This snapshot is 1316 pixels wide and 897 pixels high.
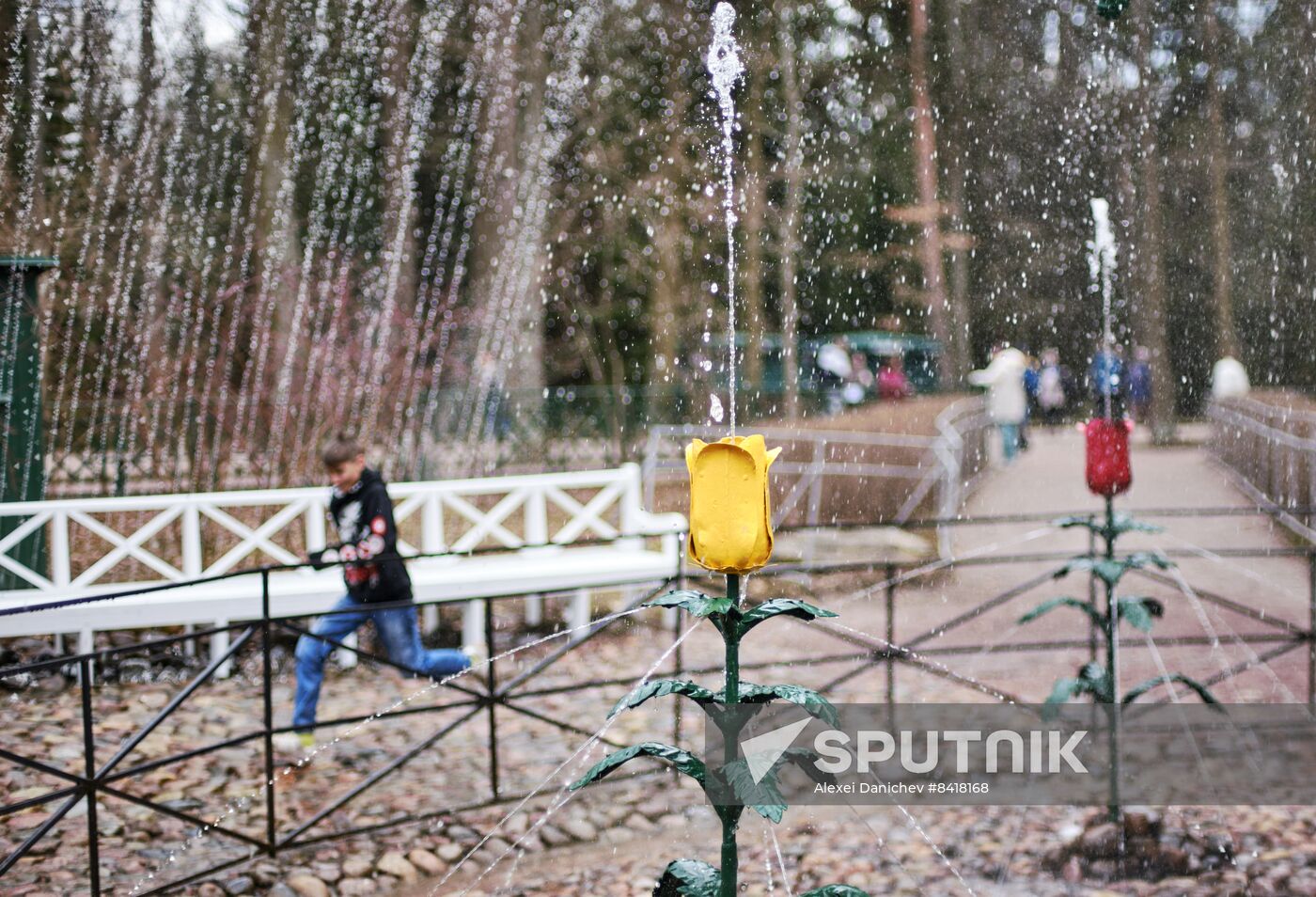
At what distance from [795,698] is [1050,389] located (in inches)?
779

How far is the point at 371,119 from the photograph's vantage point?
1922 cm

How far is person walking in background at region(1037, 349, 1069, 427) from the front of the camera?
20797 mm

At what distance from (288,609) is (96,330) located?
5.64m

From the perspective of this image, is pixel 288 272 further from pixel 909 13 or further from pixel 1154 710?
pixel 909 13

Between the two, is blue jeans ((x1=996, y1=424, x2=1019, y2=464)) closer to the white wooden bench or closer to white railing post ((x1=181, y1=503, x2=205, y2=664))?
the white wooden bench

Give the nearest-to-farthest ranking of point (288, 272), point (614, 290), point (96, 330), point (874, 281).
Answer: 1. point (96, 330)
2. point (288, 272)
3. point (614, 290)
4. point (874, 281)

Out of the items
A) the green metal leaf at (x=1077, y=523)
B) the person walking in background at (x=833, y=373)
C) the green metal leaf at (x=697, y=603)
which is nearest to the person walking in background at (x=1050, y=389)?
the person walking in background at (x=833, y=373)

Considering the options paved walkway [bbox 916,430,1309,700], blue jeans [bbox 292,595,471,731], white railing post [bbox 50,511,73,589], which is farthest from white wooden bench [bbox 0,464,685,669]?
paved walkway [bbox 916,430,1309,700]

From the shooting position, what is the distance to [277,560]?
7.68m

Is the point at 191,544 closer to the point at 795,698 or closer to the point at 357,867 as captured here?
the point at 357,867

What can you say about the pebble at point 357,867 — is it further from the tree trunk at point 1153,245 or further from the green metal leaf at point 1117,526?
the tree trunk at point 1153,245

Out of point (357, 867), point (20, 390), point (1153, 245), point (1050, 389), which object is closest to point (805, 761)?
point (357, 867)

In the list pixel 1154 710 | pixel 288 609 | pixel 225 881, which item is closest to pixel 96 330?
pixel 288 609

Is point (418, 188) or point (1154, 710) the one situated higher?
point (418, 188)
